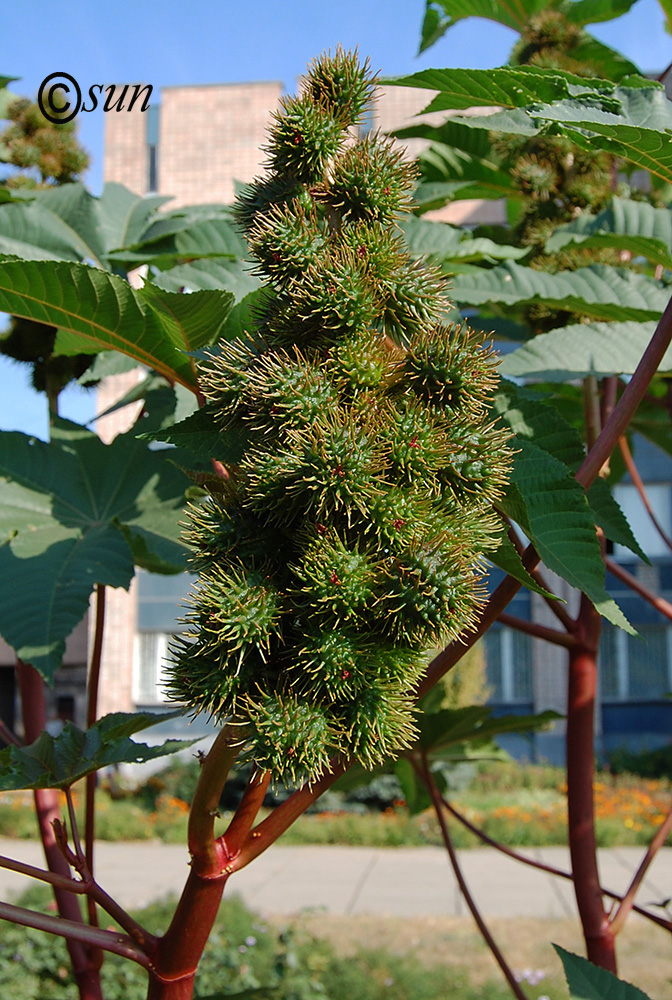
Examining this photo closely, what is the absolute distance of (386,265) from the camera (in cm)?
79

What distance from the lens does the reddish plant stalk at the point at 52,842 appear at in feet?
4.29

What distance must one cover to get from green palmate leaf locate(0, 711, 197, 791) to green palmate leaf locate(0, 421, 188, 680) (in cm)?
11

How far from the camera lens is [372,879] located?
9.82 metres

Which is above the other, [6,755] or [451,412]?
[451,412]

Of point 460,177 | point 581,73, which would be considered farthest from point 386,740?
point 460,177

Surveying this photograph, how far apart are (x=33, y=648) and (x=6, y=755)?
0.18 m

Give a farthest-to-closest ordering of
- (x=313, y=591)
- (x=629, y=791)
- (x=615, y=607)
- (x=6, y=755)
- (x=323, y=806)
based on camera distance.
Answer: (x=323, y=806) → (x=629, y=791) → (x=6, y=755) → (x=615, y=607) → (x=313, y=591)

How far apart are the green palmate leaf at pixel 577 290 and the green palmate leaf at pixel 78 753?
875mm

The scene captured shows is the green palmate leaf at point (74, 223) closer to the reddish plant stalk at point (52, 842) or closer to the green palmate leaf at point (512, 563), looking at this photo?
the reddish plant stalk at point (52, 842)

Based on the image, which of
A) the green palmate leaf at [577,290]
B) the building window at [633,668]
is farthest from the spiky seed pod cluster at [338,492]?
the building window at [633,668]

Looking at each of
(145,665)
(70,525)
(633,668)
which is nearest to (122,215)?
(70,525)

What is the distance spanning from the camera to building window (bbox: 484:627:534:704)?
17109 millimetres

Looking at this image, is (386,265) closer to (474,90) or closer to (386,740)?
(474,90)

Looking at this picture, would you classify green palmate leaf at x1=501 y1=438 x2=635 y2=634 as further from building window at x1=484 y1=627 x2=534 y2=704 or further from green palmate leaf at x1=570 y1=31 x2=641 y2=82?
building window at x1=484 y1=627 x2=534 y2=704
